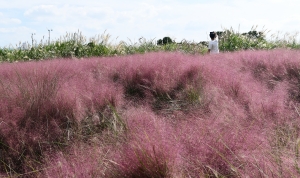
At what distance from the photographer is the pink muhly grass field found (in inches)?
93.0

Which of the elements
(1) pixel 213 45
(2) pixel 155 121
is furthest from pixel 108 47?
(2) pixel 155 121

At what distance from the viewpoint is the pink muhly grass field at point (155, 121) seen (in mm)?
2361

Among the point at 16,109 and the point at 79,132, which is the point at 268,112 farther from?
the point at 16,109

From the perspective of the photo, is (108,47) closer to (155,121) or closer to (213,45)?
(213,45)

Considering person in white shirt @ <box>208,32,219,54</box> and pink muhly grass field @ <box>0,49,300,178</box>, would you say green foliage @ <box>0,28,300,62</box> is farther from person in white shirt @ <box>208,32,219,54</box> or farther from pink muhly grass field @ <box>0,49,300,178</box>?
pink muhly grass field @ <box>0,49,300,178</box>

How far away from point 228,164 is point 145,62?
307 centimetres

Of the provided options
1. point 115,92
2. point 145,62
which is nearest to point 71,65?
point 145,62

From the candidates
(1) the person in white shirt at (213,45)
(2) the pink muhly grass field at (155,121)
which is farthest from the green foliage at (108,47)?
(2) the pink muhly grass field at (155,121)

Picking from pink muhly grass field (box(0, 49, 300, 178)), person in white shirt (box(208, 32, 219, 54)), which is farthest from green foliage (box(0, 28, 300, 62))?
pink muhly grass field (box(0, 49, 300, 178))

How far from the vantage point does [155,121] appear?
9.68ft

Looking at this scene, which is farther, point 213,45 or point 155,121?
point 213,45

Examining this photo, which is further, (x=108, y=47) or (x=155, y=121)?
(x=108, y=47)

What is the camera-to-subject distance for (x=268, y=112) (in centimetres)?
358

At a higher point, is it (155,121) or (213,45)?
(213,45)
